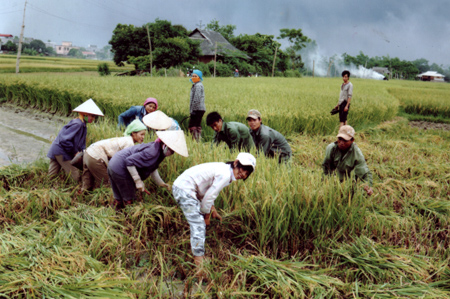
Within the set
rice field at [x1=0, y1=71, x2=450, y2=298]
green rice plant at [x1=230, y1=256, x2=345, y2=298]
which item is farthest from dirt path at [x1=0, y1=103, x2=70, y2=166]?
green rice plant at [x1=230, y1=256, x2=345, y2=298]

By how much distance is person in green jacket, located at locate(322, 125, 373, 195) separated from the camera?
340 cm

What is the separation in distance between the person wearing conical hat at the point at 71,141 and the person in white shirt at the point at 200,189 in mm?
1888

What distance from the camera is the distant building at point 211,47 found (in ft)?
119

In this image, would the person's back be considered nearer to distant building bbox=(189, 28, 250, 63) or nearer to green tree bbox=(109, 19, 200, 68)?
green tree bbox=(109, 19, 200, 68)

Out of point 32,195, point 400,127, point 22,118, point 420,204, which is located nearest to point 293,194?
point 420,204

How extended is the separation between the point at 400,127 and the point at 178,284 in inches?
350

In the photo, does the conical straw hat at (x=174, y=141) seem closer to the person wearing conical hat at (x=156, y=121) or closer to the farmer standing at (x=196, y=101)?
the person wearing conical hat at (x=156, y=121)

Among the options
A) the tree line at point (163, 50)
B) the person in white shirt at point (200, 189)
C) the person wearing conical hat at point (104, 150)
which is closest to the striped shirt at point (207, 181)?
the person in white shirt at point (200, 189)

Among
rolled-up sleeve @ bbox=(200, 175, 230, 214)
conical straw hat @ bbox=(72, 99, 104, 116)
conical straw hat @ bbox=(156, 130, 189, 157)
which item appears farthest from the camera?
conical straw hat @ bbox=(72, 99, 104, 116)

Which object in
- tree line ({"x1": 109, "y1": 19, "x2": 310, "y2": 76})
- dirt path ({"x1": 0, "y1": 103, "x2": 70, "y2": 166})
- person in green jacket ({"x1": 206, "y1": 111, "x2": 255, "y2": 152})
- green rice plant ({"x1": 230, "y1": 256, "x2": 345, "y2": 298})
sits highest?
tree line ({"x1": 109, "y1": 19, "x2": 310, "y2": 76})

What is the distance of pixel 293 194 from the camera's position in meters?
2.83

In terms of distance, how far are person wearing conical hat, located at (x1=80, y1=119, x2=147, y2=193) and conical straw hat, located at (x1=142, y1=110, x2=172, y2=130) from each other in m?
0.30

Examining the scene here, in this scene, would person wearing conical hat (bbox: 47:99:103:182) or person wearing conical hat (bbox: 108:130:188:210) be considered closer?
person wearing conical hat (bbox: 108:130:188:210)

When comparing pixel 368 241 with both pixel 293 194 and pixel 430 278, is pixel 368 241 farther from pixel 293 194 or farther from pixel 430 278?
pixel 293 194
